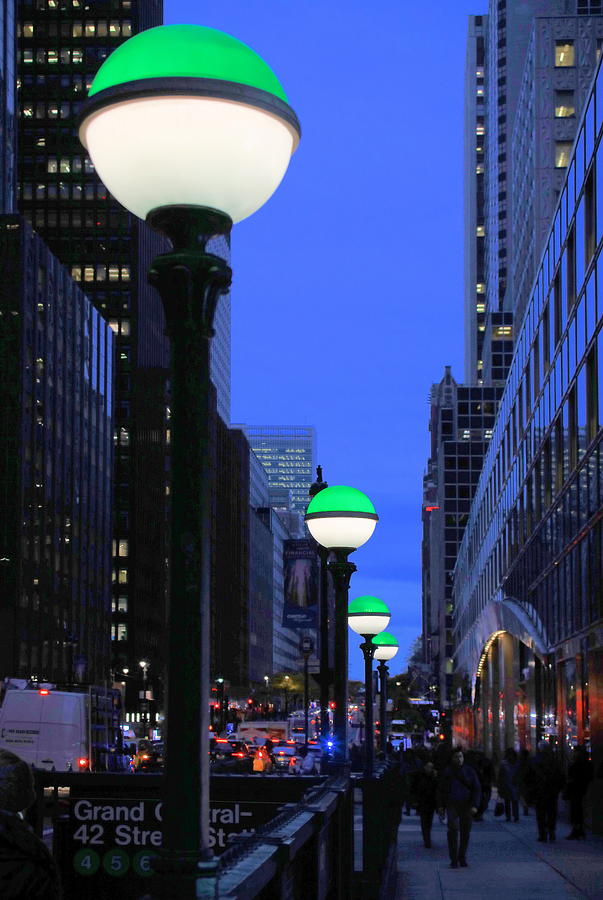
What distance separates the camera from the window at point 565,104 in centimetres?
8231

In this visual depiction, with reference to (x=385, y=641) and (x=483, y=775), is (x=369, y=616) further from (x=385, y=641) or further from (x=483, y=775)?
(x=483, y=775)

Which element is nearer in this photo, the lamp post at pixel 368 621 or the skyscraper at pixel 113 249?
the lamp post at pixel 368 621

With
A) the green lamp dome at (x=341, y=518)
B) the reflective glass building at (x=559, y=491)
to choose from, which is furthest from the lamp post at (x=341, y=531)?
the reflective glass building at (x=559, y=491)

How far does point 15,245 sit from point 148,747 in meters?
39.8

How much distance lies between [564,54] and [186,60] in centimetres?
8439

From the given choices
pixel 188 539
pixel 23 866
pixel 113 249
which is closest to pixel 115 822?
pixel 188 539

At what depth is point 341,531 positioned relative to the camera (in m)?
15.1

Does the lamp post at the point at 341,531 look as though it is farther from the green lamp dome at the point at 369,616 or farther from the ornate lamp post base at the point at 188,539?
the ornate lamp post base at the point at 188,539

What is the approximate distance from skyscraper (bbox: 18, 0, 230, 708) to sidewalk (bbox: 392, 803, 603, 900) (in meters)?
105

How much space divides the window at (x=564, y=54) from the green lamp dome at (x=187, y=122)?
83455mm

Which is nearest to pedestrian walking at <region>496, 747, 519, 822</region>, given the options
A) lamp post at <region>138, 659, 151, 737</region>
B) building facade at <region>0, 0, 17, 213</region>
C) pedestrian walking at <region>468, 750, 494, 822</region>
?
pedestrian walking at <region>468, 750, 494, 822</region>

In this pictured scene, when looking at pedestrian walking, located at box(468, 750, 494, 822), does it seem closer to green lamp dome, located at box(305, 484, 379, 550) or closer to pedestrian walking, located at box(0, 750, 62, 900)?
green lamp dome, located at box(305, 484, 379, 550)

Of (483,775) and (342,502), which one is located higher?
(342,502)

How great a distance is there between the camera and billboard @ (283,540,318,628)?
84.1 ft
